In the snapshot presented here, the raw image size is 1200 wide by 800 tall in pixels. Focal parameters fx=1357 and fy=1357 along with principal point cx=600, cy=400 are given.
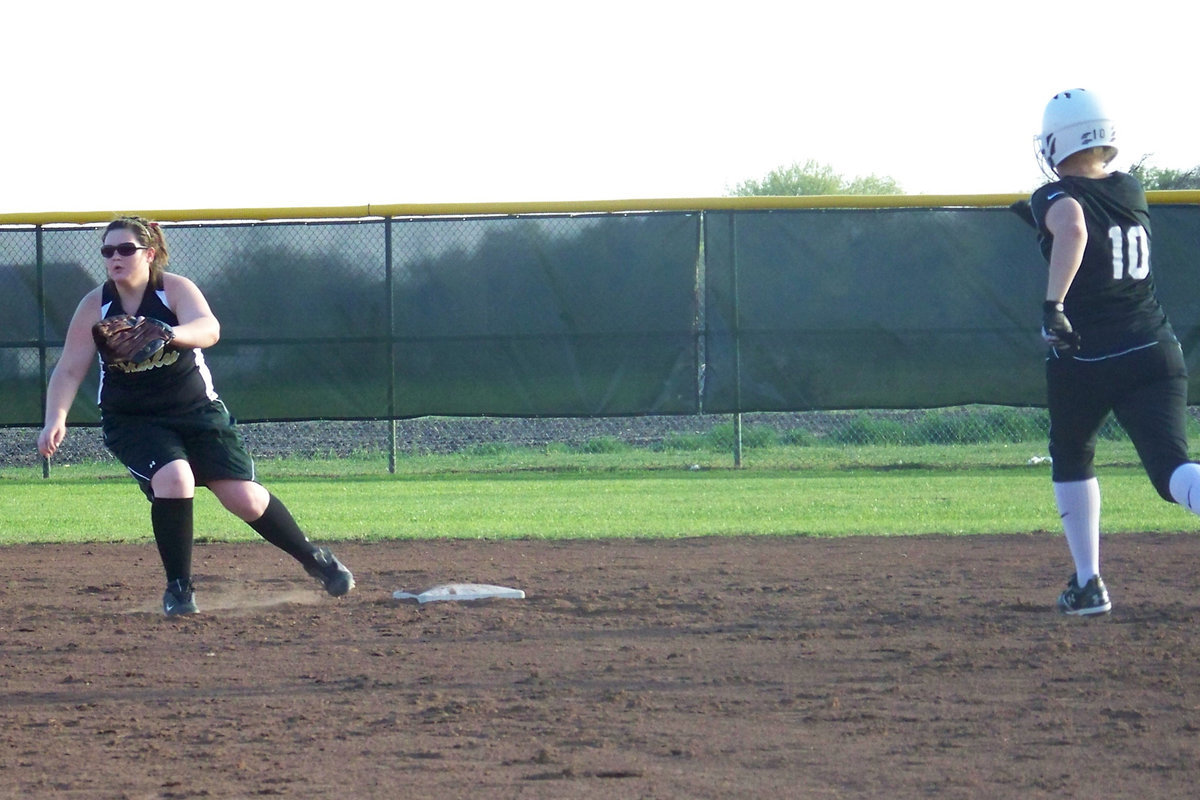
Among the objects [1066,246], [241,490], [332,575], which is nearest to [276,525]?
[241,490]

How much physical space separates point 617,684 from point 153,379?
222 centimetres

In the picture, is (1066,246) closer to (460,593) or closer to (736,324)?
(460,593)

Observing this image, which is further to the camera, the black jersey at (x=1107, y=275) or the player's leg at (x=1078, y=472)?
the player's leg at (x=1078, y=472)

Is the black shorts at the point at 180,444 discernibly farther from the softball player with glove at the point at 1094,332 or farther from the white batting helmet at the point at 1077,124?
the white batting helmet at the point at 1077,124

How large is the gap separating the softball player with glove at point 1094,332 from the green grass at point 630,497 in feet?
8.62

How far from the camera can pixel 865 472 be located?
35.6 ft

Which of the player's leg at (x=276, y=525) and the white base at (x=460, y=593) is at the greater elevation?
the player's leg at (x=276, y=525)

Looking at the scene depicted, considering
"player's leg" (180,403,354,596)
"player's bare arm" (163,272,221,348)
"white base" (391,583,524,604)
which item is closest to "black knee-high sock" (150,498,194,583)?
"player's leg" (180,403,354,596)

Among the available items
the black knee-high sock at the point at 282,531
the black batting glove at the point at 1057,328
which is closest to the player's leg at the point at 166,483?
the black knee-high sock at the point at 282,531

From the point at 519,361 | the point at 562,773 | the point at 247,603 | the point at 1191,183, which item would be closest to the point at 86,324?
the point at 247,603

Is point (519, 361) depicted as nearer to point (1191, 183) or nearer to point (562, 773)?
point (562, 773)

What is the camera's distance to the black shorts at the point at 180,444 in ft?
16.0

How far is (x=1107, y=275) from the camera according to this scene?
443cm

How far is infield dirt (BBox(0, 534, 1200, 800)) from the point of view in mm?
2791
